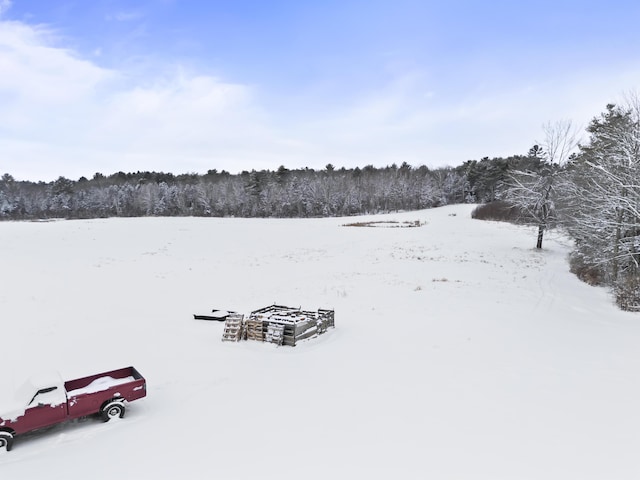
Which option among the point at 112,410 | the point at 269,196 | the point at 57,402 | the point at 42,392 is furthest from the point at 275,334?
the point at 269,196

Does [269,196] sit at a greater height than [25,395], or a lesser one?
greater

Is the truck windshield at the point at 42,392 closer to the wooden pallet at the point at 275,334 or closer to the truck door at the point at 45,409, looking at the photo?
the truck door at the point at 45,409

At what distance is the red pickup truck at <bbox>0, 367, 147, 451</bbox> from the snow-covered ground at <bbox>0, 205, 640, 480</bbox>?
1.09 ft

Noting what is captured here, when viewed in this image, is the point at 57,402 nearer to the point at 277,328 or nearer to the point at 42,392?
the point at 42,392

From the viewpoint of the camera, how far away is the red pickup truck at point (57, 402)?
20.3 ft

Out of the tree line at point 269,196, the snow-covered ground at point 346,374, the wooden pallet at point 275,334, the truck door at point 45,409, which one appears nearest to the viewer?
the snow-covered ground at point 346,374

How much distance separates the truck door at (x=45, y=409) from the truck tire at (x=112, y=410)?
66 centimetres

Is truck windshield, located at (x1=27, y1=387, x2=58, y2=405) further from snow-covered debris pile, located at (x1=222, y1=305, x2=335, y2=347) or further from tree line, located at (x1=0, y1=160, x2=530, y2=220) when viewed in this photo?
tree line, located at (x1=0, y1=160, x2=530, y2=220)

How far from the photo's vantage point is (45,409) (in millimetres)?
6410

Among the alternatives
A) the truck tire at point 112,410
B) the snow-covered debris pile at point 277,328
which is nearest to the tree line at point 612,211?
the snow-covered debris pile at point 277,328

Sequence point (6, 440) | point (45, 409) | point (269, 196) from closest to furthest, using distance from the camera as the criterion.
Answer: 1. point (6, 440)
2. point (45, 409)
3. point (269, 196)

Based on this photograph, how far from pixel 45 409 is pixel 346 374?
20.2 feet

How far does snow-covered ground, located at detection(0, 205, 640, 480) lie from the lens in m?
5.72

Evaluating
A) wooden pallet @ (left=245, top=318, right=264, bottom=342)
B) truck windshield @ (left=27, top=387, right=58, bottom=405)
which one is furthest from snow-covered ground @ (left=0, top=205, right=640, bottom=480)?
truck windshield @ (left=27, top=387, right=58, bottom=405)
